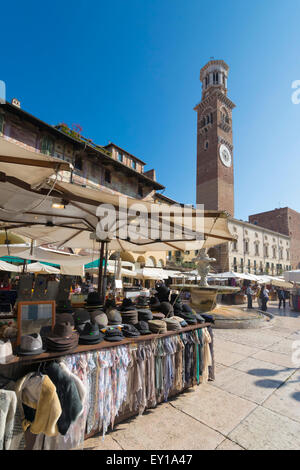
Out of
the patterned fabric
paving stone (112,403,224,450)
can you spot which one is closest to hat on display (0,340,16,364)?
the patterned fabric

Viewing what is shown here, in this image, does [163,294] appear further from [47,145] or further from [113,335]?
[47,145]

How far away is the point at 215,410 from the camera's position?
295 cm

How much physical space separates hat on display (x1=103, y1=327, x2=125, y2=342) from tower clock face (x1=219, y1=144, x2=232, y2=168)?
52313 millimetres

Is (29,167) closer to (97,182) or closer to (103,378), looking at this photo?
(103,378)

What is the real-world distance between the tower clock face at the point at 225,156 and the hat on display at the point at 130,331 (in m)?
52.1

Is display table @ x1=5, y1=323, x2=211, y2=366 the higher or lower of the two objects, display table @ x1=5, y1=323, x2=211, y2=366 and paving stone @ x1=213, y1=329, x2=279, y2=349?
the higher

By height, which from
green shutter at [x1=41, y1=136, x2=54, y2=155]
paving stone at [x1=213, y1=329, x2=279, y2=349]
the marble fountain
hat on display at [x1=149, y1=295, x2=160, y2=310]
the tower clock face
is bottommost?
paving stone at [x1=213, y1=329, x2=279, y2=349]

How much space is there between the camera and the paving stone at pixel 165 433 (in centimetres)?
228

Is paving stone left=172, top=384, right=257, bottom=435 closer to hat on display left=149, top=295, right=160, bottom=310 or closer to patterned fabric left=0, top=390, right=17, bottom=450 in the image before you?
hat on display left=149, top=295, right=160, bottom=310

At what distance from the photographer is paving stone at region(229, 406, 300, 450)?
235cm

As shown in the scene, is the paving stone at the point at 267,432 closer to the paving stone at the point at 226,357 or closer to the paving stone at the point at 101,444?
the paving stone at the point at 101,444
